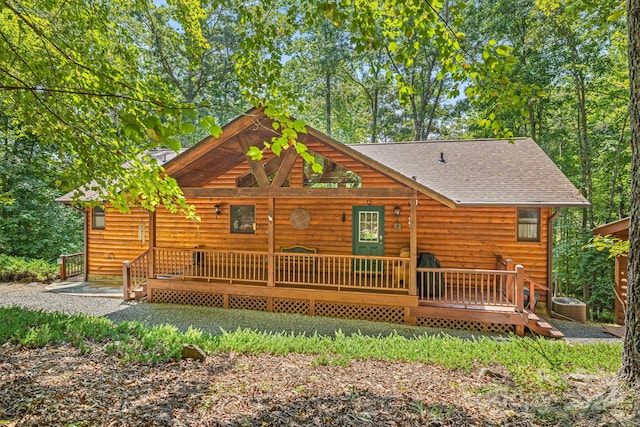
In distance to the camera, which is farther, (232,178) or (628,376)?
(232,178)

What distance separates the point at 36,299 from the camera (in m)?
9.41

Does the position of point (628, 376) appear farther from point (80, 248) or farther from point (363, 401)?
point (80, 248)

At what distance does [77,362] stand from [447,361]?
4865mm

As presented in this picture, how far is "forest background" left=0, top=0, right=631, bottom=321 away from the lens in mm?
3486

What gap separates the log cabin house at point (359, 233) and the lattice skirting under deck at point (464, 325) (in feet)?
0.08

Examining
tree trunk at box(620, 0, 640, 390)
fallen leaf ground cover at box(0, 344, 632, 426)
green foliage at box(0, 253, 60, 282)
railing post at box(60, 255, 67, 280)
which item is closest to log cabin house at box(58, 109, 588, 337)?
railing post at box(60, 255, 67, 280)

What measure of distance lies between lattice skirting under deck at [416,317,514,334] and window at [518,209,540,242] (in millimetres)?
2977

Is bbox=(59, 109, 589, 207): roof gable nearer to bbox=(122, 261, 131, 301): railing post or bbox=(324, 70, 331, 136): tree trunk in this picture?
bbox=(122, 261, 131, 301): railing post

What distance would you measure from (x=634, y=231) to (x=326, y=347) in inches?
160

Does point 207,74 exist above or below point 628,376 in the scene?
above

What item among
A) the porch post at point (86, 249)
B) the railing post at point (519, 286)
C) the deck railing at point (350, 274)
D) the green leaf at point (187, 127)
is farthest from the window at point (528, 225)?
the porch post at point (86, 249)

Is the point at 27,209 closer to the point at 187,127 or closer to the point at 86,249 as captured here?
the point at 86,249

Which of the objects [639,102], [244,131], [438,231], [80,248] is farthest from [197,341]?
[80,248]

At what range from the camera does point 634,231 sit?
10.4ft
